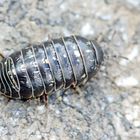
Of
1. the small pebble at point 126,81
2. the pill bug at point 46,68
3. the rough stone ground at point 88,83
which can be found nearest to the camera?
the pill bug at point 46,68

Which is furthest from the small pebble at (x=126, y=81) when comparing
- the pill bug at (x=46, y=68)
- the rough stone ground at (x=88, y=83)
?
the pill bug at (x=46, y=68)

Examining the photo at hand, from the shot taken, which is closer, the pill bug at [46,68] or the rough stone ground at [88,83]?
the pill bug at [46,68]

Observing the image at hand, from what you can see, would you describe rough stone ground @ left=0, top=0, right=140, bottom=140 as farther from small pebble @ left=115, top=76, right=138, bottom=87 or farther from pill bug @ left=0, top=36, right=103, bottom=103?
pill bug @ left=0, top=36, right=103, bottom=103

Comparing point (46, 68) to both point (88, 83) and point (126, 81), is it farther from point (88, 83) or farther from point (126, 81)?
point (126, 81)

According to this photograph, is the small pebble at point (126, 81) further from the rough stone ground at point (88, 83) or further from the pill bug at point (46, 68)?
the pill bug at point (46, 68)

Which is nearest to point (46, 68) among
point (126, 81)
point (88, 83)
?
point (88, 83)
